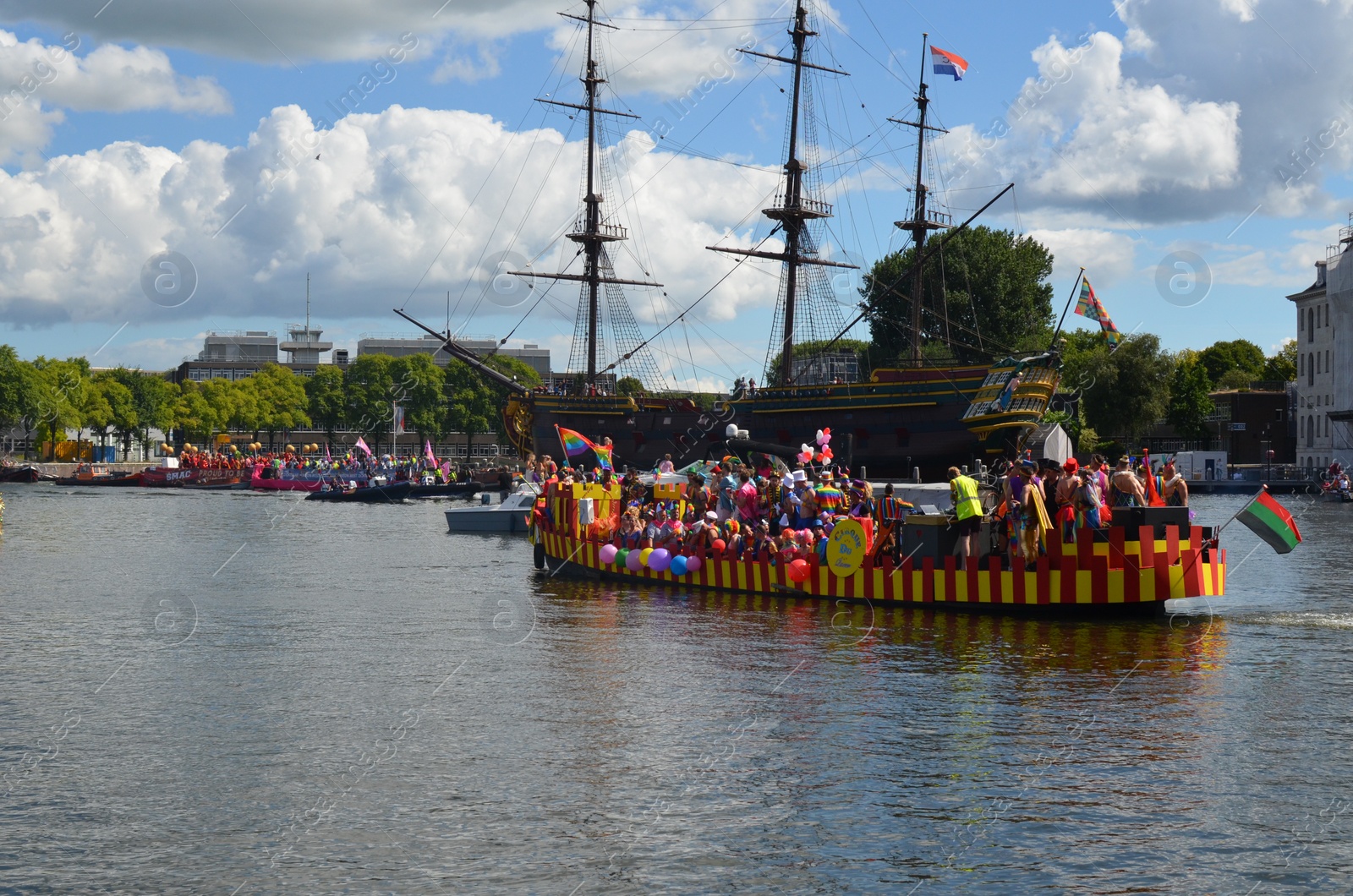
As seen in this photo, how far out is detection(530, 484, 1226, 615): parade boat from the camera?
23.8 metres

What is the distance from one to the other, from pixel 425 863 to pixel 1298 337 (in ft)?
368

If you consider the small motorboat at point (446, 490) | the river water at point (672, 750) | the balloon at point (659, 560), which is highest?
the small motorboat at point (446, 490)

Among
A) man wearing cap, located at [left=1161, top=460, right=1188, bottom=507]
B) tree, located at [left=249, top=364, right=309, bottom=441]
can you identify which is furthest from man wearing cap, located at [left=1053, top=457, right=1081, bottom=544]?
tree, located at [left=249, top=364, right=309, bottom=441]

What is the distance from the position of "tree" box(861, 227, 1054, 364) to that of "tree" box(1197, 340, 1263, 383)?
53.2 metres

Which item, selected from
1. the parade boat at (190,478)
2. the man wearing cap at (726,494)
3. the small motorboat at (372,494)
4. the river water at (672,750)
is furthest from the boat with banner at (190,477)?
the man wearing cap at (726,494)

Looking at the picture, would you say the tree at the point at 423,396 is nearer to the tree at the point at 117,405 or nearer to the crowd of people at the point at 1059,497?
the tree at the point at 117,405

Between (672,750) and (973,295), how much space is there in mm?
86583

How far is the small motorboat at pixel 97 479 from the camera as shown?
125000 millimetres

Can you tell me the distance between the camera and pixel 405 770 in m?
14.5

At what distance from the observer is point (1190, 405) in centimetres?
12300

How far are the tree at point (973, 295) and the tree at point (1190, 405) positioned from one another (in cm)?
2879

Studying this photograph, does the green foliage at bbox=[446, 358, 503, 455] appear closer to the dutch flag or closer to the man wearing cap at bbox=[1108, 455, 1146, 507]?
the dutch flag

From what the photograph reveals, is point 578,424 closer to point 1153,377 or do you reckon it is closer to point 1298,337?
point 1153,377

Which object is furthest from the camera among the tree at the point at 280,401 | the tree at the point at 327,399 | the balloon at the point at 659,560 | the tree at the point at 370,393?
the tree at the point at 327,399
